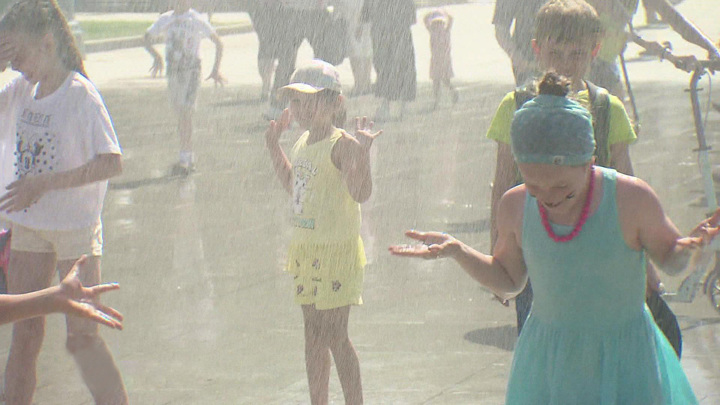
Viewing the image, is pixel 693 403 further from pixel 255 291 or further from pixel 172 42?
pixel 172 42

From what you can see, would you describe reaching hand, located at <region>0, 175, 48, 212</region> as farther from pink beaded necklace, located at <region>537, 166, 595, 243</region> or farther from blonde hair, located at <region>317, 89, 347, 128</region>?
pink beaded necklace, located at <region>537, 166, 595, 243</region>

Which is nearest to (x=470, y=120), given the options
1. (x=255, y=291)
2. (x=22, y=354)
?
(x=255, y=291)

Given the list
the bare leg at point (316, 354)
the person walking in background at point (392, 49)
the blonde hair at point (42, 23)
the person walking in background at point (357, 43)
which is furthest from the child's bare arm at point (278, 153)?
the person walking in background at point (357, 43)

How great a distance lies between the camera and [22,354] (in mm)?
4898

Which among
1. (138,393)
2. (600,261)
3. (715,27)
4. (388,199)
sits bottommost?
(715,27)

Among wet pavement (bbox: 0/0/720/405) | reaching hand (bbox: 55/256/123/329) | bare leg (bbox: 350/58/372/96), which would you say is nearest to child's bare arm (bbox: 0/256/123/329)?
reaching hand (bbox: 55/256/123/329)

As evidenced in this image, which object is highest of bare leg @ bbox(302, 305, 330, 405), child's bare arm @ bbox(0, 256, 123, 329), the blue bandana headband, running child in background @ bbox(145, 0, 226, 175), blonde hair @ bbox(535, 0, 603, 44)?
blonde hair @ bbox(535, 0, 603, 44)

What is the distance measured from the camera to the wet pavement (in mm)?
Answer: 5680

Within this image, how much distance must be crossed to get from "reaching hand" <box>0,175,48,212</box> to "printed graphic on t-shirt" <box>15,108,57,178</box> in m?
0.09

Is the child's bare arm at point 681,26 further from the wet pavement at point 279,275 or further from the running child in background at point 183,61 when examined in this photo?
the running child in background at point 183,61

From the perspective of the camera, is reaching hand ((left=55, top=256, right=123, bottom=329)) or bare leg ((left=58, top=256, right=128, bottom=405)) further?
bare leg ((left=58, top=256, right=128, bottom=405))

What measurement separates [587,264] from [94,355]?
2237 millimetres

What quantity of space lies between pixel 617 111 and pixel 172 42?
308 inches

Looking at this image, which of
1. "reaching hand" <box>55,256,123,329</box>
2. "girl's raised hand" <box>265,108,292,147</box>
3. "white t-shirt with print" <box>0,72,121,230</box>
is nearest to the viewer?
"reaching hand" <box>55,256,123,329</box>
